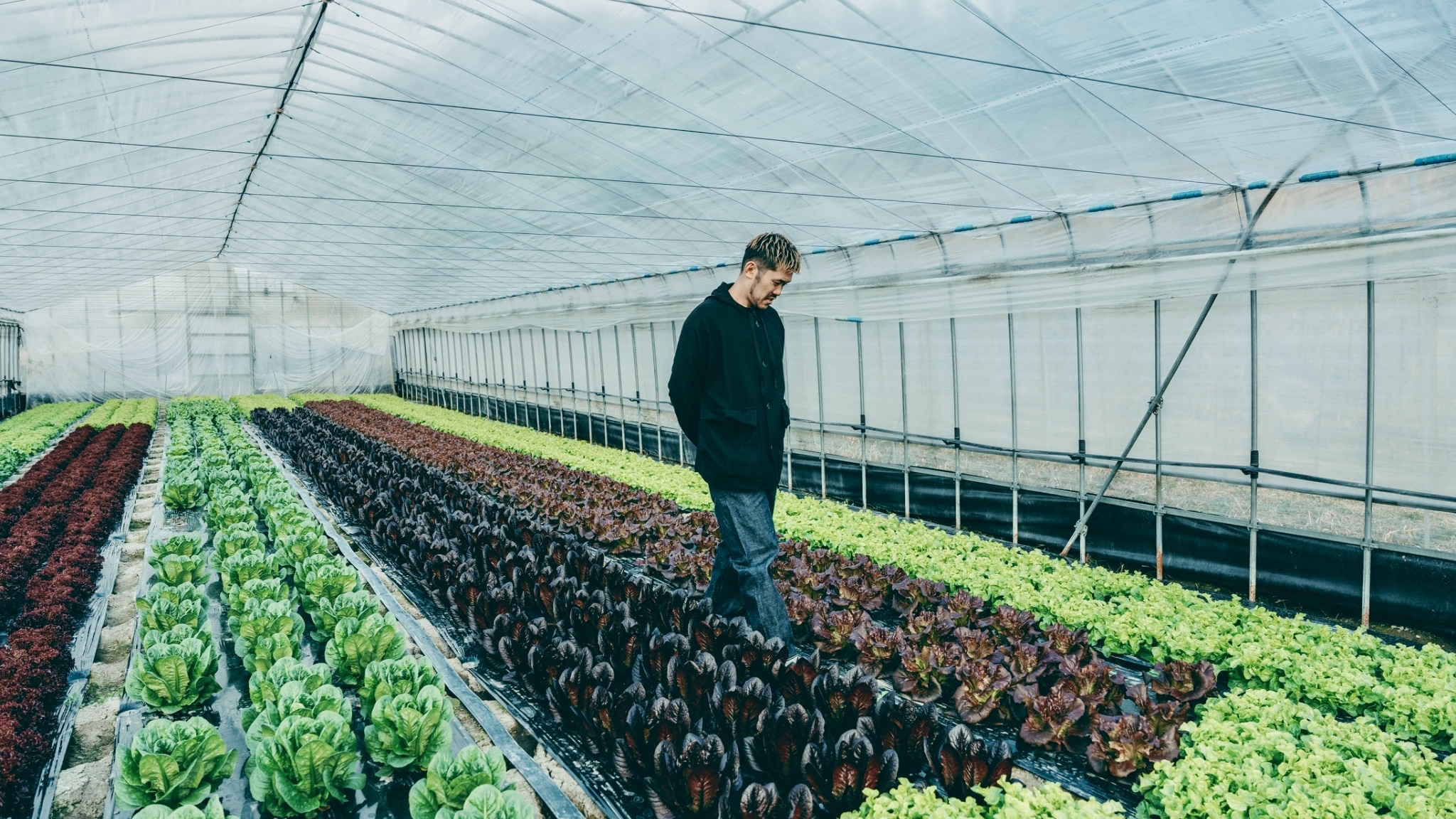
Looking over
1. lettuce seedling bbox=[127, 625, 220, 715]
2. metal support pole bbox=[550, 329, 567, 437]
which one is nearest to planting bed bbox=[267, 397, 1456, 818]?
lettuce seedling bbox=[127, 625, 220, 715]

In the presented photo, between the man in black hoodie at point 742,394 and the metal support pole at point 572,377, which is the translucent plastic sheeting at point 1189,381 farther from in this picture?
the metal support pole at point 572,377

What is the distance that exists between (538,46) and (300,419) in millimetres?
14427

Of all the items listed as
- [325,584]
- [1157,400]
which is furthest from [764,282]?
[1157,400]

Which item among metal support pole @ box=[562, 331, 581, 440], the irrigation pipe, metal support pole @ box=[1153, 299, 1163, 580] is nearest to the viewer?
the irrigation pipe

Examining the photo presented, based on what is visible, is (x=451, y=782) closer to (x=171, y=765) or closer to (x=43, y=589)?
(x=171, y=765)

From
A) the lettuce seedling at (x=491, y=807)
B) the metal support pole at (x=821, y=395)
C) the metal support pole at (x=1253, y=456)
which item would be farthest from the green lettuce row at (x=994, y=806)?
the metal support pole at (x=821, y=395)

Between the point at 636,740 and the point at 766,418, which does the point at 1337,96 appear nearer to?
the point at 766,418

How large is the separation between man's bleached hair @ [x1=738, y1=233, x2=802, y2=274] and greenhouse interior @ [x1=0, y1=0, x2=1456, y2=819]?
0.02 meters

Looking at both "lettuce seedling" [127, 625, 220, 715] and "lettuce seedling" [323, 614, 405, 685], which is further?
"lettuce seedling" [323, 614, 405, 685]

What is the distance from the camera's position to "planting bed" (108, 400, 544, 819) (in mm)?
2828

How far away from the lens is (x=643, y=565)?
247 inches

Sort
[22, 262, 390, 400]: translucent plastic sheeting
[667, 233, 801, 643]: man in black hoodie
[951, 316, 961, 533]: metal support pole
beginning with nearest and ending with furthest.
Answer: [667, 233, 801, 643]: man in black hoodie < [951, 316, 961, 533]: metal support pole < [22, 262, 390, 400]: translucent plastic sheeting

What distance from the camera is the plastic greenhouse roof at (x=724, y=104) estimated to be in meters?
4.10

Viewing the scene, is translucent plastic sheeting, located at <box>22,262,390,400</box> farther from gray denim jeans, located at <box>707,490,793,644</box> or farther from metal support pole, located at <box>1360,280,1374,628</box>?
metal support pole, located at <box>1360,280,1374,628</box>
